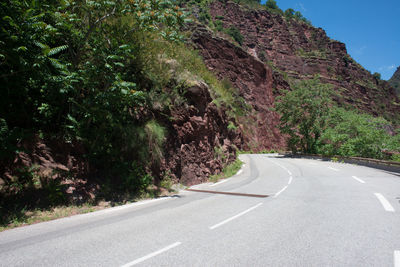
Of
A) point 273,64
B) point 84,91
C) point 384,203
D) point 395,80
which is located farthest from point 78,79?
point 395,80

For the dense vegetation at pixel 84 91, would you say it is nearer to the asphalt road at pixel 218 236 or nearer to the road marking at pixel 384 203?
the asphalt road at pixel 218 236

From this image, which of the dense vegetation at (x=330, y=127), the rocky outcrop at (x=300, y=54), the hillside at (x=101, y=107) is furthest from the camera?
the rocky outcrop at (x=300, y=54)

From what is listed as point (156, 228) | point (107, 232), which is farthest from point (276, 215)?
point (107, 232)

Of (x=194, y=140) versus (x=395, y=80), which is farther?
(x=395, y=80)

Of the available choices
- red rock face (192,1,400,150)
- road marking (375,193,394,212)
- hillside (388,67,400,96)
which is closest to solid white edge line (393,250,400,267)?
road marking (375,193,394,212)

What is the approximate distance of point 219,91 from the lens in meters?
18.0

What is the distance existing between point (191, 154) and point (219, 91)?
707 centimetres

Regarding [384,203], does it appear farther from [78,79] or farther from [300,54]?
[300,54]

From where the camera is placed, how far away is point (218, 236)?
4.82 meters

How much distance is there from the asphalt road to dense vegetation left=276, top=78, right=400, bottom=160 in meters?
23.9

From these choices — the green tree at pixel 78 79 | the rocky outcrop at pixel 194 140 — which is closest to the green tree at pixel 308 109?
the rocky outcrop at pixel 194 140

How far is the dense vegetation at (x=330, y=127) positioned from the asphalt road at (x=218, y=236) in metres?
23.9

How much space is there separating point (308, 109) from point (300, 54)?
166 feet

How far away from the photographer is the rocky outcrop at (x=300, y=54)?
7388 centimetres
